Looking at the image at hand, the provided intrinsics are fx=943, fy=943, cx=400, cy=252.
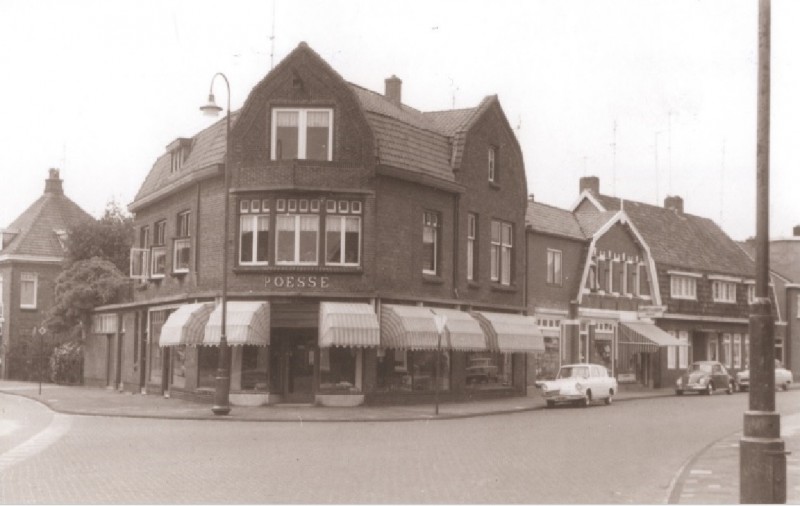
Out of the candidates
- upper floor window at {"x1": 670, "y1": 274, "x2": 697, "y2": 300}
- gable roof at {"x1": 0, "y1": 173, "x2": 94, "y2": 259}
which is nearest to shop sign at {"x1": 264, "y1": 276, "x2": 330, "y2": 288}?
upper floor window at {"x1": 670, "y1": 274, "x2": 697, "y2": 300}

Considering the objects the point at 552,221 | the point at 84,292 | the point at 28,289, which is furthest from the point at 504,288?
the point at 28,289

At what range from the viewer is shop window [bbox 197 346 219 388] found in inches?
1200

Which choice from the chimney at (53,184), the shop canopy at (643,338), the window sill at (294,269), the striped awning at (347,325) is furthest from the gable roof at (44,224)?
the shop canopy at (643,338)

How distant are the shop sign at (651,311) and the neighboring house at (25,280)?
1254 inches

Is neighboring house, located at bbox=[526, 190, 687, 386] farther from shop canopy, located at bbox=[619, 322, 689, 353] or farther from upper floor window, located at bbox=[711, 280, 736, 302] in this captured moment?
upper floor window, located at bbox=[711, 280, 736, 302]

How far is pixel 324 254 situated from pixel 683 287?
28636mm

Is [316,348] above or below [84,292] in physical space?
below

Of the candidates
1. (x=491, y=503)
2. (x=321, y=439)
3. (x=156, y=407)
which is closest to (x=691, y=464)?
(x=491, y=503)

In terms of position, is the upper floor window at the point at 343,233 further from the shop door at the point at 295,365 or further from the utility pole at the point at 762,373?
the utility pole at the point at 762,373

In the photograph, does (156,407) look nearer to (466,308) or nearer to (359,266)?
(359,266)

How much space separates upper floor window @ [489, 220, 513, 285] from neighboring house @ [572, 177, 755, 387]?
10433 mm

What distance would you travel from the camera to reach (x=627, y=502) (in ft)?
38.7

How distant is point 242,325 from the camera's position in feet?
93.0

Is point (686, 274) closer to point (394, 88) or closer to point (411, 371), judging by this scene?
point (394, 88)
